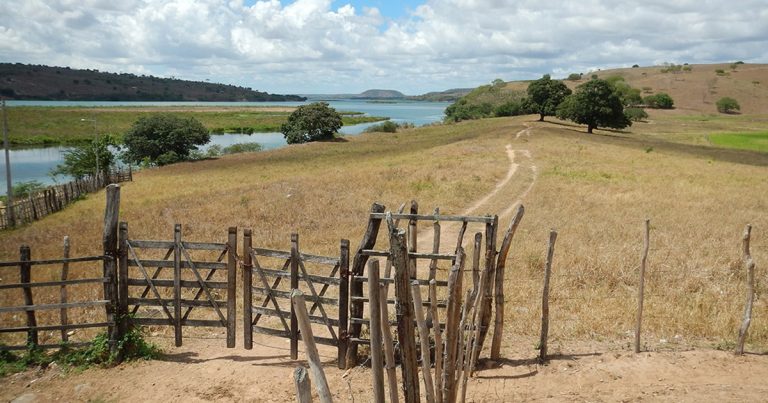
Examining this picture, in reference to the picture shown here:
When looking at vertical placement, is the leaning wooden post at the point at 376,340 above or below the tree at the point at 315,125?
below

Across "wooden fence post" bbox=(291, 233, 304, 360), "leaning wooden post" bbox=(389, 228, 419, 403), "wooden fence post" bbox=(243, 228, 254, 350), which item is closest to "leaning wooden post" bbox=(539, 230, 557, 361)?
"wooden fence post" bbox=(291, 233, 304, 360)

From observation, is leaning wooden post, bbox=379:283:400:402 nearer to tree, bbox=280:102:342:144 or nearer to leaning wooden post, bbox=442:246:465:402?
leaning wooden post, bbox=442:246:465:402

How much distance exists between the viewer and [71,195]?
40500 mm

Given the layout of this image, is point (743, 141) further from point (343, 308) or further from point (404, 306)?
point (404, 306)

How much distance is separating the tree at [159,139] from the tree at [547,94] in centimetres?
4644

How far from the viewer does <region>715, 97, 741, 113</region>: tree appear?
342 feet

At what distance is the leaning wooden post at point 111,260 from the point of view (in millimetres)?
9211

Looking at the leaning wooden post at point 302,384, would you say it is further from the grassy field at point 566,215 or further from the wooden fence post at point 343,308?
the grassy field at point 566,215

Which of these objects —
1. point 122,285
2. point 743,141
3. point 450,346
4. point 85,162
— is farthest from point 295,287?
point 743,141

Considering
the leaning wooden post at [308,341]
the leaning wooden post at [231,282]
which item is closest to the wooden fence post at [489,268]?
the leaning wooden post at [231,282]

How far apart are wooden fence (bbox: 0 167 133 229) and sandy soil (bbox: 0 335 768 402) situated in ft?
83.7

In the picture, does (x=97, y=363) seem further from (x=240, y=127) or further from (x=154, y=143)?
(x=240, y=127)

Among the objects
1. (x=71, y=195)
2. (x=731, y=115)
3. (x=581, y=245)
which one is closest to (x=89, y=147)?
(x=71, y=195)

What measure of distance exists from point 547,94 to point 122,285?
77.1 meters
